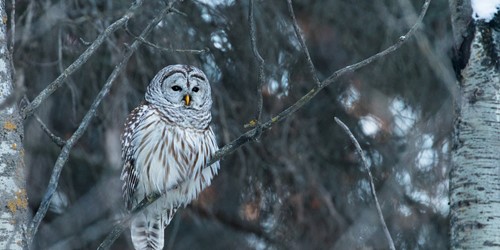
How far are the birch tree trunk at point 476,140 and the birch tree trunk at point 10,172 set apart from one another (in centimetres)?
Result: 127

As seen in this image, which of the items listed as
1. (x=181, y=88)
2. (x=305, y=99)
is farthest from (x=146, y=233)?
(x=305, y=99)

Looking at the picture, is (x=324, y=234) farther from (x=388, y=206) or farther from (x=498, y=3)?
(x=498, y=3)

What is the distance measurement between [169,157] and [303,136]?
103 cm

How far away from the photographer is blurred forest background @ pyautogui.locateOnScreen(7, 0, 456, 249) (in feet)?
15.4

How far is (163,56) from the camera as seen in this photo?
15.4 feet

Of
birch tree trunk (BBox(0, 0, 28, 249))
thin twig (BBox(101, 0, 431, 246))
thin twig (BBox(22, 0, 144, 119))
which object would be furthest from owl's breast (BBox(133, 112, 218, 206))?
birch tree trunk (BBox(0, 0, 28, 249))

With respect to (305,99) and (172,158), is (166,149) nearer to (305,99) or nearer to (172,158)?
(172,158)

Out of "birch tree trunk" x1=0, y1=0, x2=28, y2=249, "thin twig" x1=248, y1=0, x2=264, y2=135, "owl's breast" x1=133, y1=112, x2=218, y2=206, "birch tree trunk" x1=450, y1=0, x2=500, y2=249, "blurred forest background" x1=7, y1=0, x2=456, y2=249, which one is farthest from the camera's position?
"blurred forest background" x1=7, y1=0, x2=456, y2=249

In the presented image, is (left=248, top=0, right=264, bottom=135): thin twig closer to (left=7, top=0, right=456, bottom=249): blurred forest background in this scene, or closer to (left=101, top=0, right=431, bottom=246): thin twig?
(left=101, top=0, right=431, bottom=246): thin twig

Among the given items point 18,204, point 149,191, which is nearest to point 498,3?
point 18,204

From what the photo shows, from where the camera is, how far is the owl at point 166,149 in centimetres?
421

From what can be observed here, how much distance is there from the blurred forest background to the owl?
9.2 inches

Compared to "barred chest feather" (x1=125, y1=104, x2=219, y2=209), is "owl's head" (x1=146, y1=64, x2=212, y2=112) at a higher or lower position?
higher

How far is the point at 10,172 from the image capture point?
2.19 m
